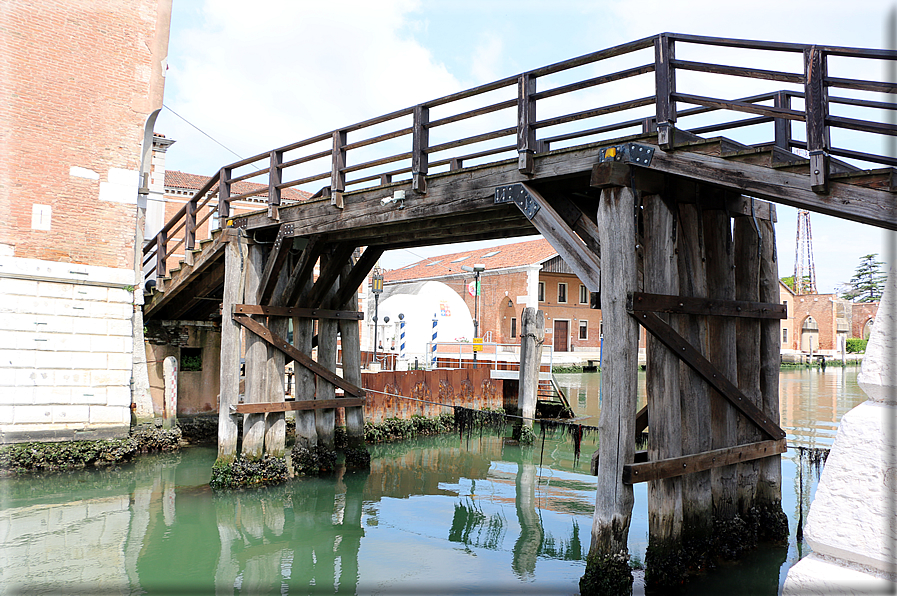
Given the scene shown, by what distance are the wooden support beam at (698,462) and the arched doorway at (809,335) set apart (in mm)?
58723

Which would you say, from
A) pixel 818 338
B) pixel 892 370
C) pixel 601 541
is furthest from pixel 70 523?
pixel 818 338

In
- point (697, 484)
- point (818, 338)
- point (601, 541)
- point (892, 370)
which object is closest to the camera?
point (892, 370)

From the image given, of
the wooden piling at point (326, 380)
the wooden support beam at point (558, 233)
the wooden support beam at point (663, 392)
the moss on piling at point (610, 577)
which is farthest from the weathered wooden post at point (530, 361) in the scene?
the moss on piling at point (610, 577)

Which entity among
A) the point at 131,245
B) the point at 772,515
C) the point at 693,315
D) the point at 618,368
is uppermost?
the point at 131,245

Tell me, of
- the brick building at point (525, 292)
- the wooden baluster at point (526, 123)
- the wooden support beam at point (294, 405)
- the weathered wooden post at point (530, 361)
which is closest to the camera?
the wooden baluster at point (526, 123)

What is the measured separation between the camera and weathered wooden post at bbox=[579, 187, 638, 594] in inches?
241

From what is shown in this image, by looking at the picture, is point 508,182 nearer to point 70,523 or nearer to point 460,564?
point 460,564

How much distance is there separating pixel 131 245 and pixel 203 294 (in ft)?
5.70

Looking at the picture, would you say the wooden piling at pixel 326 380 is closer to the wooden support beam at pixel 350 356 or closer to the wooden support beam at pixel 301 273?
the wooden support beam at pixel 350 356

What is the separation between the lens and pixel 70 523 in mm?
8852

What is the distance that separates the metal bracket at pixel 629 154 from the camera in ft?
20.1

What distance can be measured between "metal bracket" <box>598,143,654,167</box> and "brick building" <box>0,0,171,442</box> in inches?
419

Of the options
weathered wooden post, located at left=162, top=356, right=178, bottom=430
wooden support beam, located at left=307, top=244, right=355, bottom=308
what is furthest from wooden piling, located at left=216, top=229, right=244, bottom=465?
weathered wooden post, located at left=162, top=356, right=178, bottom=430

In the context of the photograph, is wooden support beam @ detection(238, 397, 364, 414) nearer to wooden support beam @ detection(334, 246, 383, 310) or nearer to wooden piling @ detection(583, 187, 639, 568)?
wooden support beam @ detection(334, 246, 383, 310)
